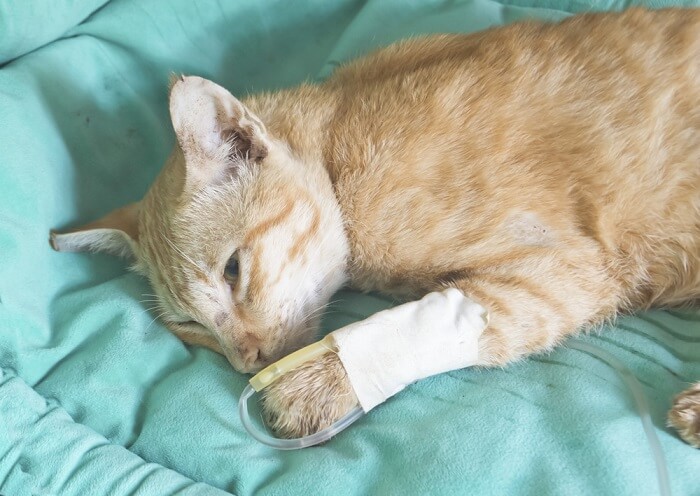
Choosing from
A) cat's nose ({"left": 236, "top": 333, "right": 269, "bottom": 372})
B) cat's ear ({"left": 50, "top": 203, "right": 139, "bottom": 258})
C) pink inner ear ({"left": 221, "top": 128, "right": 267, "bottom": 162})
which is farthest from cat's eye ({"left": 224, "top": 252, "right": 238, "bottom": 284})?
cat's ear ({"left": 50, "top": 203, "right": 139, "bottom": 258})

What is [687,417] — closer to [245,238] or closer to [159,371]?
[245,238]

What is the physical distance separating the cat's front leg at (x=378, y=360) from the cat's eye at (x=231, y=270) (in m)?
0.27

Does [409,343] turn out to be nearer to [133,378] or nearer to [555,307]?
[555,307]

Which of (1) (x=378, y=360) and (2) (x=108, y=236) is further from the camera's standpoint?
(2) (x=108, y=236)

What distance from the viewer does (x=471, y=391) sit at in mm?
1368

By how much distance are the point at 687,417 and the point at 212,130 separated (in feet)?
3.88

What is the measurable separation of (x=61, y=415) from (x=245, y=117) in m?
0.82

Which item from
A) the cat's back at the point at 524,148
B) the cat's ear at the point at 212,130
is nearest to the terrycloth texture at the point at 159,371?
the cat's back at the point at 524,148

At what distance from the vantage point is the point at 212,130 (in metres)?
1.44

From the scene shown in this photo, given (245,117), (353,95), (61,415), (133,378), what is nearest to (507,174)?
(353,95)

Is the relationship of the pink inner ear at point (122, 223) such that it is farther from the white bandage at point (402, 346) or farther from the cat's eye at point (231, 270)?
the white bandage at point (402, 346)

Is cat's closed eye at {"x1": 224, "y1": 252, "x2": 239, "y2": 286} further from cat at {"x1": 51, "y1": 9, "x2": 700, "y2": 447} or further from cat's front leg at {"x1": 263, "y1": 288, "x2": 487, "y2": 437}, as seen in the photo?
cat's front leg at {"x1": 263, "y1": 288, "x2": 487, "y2": 437}

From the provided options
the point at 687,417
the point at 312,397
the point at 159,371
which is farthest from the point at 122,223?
the point at 687,417

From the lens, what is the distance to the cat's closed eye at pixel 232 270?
1.47 m
